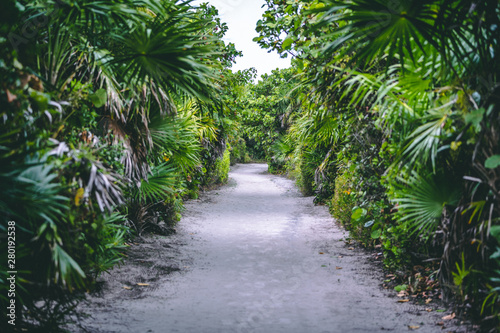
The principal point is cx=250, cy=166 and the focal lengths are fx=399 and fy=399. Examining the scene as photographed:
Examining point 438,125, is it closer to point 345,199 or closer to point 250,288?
point 250,288

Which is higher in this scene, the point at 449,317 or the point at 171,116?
the point at 171,116

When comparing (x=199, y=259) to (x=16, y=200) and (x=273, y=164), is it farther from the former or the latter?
(x=273, y=164)

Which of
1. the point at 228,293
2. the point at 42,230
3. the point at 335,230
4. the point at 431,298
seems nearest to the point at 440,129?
the point at 431,298

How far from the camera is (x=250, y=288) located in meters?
4.99

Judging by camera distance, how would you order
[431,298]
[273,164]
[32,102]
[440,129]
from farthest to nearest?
[273,164], [431,298], [440,129], [32,102]

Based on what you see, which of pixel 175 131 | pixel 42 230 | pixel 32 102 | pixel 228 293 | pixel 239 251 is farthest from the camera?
pixel 239 251

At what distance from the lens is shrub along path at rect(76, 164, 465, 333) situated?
3877 millimetres

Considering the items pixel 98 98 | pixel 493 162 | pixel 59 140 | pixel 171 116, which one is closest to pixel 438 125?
pixel 493 162

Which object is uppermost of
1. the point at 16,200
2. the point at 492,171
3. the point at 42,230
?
the point at 492,171

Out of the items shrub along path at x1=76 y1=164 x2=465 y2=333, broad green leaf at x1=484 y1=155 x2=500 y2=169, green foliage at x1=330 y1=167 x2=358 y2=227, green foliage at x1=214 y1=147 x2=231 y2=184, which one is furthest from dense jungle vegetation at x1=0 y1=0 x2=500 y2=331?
green foliage at x1=214 y1=147 x2=231 y2=184

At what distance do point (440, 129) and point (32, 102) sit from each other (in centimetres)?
333

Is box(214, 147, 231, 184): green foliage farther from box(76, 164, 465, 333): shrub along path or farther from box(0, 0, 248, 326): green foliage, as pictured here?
box(0, 0, 248, 326): green foliage

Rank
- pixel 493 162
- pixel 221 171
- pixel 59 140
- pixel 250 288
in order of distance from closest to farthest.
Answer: pixel 493 162, pixel 59 140, pixel 250 288, pixel 221 171

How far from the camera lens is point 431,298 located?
435cm
